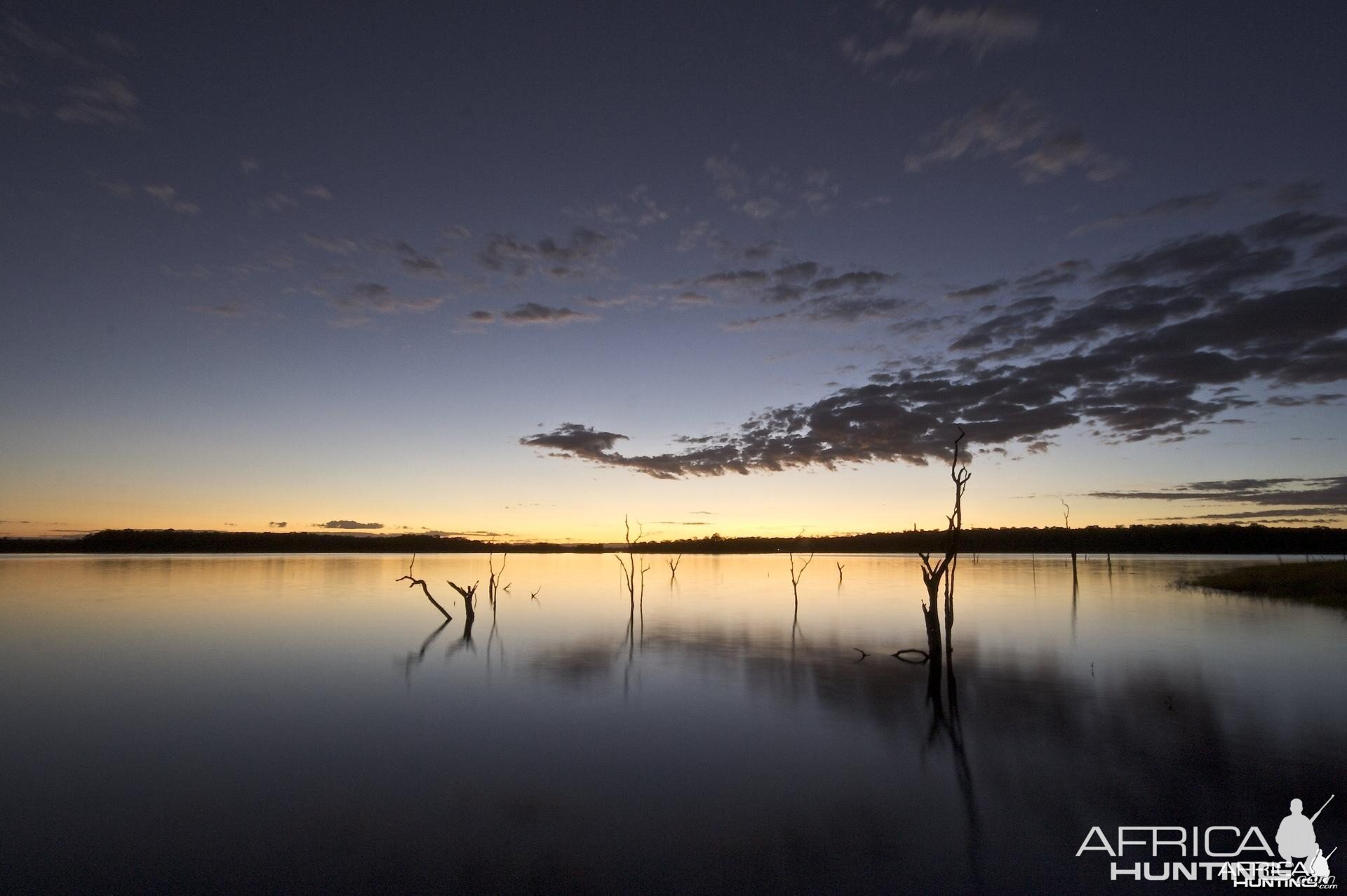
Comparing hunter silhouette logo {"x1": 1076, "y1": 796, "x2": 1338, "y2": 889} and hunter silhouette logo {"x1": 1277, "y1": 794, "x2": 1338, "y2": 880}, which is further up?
hunter silhouette logo {"x1": 1277, "y1": 794, "x2": 1338, "y2": 880}

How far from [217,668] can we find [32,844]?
13.8 metres

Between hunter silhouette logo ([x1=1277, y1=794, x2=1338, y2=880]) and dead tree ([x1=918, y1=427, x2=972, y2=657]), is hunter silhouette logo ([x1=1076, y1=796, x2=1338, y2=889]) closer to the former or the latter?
hunter silhouette logo ([x1=1277, y1=794, x2=1338, y2=880])

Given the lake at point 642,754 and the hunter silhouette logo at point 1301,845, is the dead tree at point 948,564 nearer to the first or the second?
the lake at point 642,754

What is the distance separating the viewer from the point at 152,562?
282 feet

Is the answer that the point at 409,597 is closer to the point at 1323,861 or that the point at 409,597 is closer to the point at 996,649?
the point at 996,649

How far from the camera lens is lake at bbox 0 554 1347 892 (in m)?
8.47

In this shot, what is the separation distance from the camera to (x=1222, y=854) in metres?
8.77

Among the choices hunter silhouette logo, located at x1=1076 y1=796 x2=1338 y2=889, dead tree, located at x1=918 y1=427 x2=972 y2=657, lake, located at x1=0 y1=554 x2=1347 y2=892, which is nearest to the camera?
hunter silhouette logo, located at x1=1076 y1=796 x2=1338 y2=889

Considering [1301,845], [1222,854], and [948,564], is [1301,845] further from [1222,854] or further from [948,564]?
[948,564]

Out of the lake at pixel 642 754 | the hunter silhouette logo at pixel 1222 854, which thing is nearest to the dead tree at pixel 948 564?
the lake at pixel 642 754

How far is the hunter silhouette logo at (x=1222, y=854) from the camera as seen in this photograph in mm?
8117

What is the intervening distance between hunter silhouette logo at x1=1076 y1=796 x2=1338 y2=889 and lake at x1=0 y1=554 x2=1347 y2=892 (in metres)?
0.13

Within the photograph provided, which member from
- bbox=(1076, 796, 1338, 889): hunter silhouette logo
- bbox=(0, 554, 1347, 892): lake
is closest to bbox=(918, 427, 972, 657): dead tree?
bbox=(0, 554, 1347, 892): lake

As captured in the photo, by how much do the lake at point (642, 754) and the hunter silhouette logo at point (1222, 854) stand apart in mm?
132
